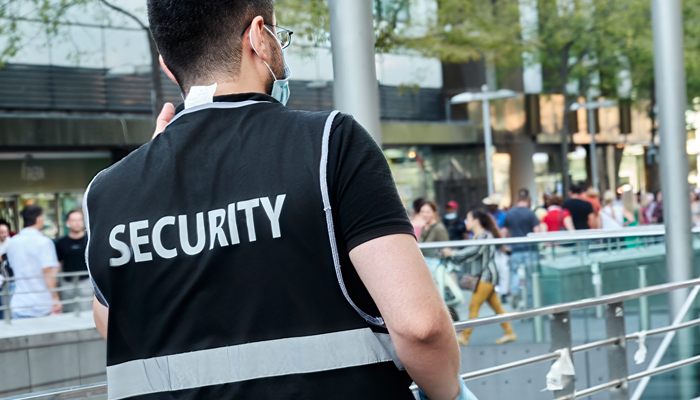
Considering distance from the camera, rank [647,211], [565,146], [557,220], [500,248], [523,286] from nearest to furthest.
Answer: [500,248], [523,286], [557,220], [647,211], [565,146]

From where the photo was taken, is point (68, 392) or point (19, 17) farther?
point (19, 17)

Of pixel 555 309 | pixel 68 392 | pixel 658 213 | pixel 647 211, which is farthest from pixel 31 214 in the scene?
pixel 647 211

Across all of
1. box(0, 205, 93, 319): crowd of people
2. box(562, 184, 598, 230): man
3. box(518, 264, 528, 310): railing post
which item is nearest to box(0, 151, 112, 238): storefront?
box(0, 205, 93, 319): crowd of people

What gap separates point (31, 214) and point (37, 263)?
2.04 feet

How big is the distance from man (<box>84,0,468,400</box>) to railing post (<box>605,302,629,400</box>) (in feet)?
9.34

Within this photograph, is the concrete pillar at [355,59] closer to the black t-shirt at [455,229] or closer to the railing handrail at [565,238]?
the railing handrail at [565,238]

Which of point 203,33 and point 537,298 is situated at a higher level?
point 203,33

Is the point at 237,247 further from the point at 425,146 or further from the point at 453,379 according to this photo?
the point at 425,146

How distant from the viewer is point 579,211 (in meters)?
12.2

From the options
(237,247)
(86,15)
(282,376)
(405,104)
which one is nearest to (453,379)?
(282,376)

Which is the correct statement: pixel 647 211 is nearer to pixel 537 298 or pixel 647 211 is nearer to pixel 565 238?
pixel 537 298

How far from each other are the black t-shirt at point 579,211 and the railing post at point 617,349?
329 inches

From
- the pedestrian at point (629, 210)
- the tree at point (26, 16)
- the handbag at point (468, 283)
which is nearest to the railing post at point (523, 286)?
the handbag at point (468, 283)

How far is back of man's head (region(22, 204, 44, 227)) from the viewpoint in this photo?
8.66 m
